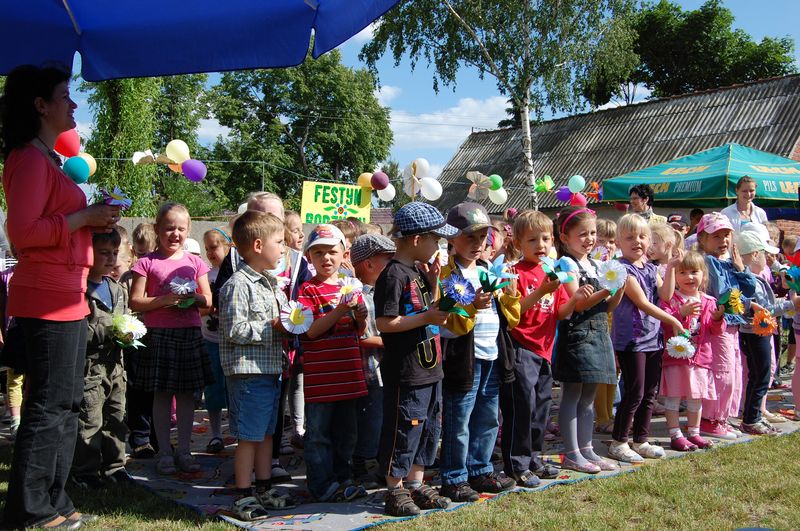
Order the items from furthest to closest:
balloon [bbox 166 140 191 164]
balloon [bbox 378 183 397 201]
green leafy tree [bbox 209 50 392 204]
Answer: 1. green leafy tree [bbox 209 50 392 204]
2. balloon [bbox 378 183 397 201]
3. balloon [bbox 166 140 191 164]

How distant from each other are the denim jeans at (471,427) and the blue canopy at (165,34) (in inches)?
84.2

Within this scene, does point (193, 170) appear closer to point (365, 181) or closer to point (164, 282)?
point (365, 181)

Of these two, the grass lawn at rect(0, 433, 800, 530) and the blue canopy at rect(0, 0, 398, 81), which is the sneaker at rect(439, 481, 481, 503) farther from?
the blue canopy at rect(0, 0, 398, 81)

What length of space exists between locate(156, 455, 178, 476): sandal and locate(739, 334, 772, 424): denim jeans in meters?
4.68

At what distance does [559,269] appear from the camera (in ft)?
13.3

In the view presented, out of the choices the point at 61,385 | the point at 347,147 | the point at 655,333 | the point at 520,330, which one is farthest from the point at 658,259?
the point at 347,147

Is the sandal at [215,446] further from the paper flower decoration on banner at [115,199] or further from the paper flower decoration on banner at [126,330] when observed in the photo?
the paper flower decoration on banner at [115,199]

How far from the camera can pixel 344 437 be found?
427cm

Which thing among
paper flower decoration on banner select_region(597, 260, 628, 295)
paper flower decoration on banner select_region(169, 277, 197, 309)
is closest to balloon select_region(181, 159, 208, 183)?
paper flower decoration on banner select_region(169, 277, 197, 309)

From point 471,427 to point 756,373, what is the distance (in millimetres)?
3018

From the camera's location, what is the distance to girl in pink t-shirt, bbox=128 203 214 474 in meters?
4.77

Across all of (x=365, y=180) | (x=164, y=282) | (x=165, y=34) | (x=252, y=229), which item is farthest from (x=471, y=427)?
(x=365, y=180)

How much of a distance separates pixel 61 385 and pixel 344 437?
1.64m

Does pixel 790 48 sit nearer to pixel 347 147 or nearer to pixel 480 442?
pixel 347 147
